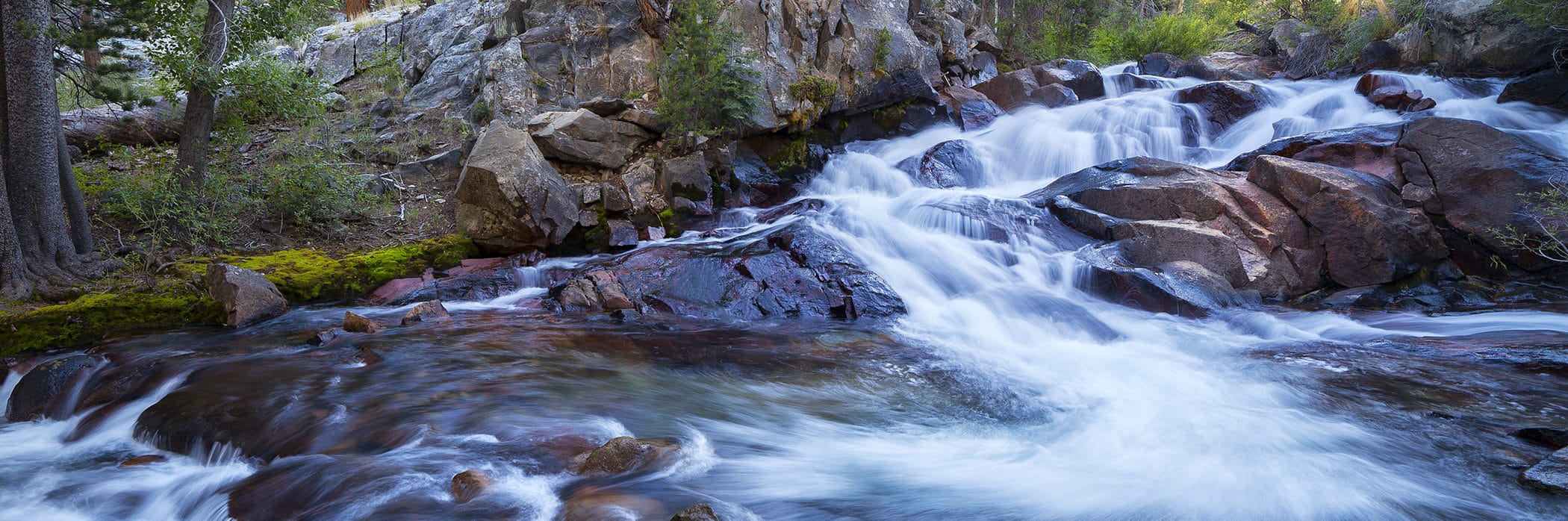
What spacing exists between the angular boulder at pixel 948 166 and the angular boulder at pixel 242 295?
32.1ft

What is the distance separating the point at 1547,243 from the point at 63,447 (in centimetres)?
1369

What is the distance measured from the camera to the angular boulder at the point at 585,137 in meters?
11.3

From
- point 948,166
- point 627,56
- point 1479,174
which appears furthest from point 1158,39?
point 627,56

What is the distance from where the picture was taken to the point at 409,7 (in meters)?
20.5

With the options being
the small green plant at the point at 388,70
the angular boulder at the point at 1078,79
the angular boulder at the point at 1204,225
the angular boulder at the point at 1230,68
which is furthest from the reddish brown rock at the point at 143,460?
the angular boulder at the point at 1230,68

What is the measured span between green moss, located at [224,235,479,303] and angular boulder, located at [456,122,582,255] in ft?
1.27

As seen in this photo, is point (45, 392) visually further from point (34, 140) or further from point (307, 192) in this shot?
point (307, 192)

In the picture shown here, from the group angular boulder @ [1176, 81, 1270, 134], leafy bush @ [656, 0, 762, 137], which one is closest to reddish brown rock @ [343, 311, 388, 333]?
leafy bush @ [656, 0, 762, 137]

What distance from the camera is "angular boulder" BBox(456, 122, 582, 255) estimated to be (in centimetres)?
921

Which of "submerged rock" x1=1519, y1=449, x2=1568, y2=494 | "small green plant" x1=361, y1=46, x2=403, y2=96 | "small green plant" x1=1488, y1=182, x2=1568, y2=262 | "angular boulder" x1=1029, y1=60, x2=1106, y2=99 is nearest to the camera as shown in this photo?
"submerged rock" x1=1519, y1=449, x2=1568, y2=494

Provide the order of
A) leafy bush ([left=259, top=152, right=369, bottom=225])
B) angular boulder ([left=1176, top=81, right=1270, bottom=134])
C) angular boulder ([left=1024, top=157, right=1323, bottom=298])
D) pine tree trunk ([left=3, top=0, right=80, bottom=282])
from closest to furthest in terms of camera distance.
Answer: pine tree trunk ([left=3, top=0, right=80, bottom=282]) → angular boulder ([left=1024, top=157, right=1323, bottom=298]) → leafy bush ([left=259, top=152, right=369, bottom=225]) → angular boulder ([left=1176, top=81, right=1270, bottom=134])

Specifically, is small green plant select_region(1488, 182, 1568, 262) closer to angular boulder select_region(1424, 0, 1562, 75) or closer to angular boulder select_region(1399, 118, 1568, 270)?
angular boulder select_region(1399, 118, 1568, 270)

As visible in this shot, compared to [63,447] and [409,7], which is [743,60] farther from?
[409,7]

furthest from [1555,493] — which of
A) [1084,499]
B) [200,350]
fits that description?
[200,350]
